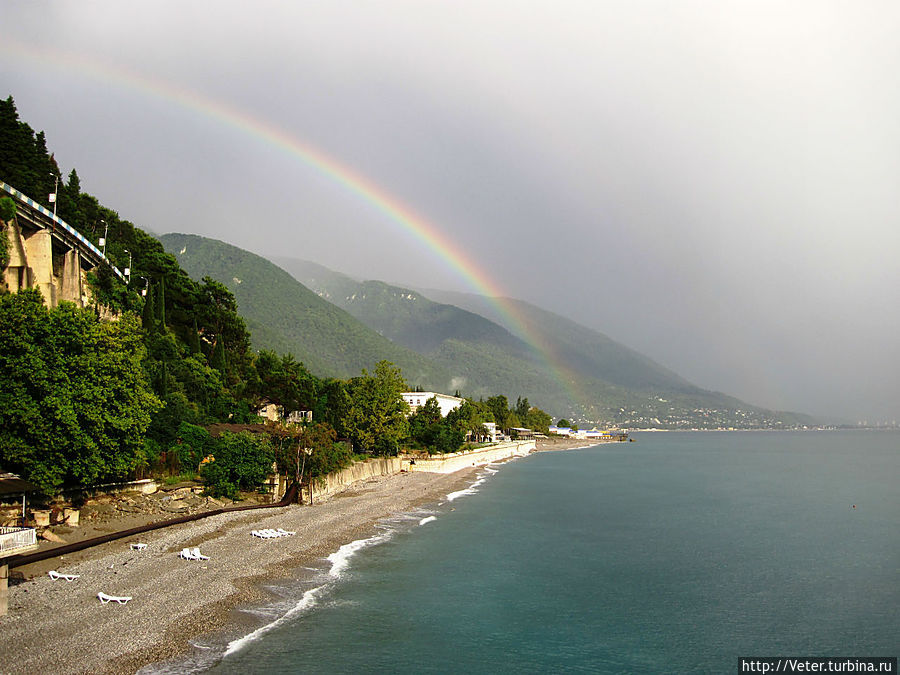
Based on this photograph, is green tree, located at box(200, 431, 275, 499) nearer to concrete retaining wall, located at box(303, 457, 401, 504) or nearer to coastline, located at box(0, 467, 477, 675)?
coastline, located at box(0, 467, 477, 675)

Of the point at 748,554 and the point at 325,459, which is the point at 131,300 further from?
the point at 748,554

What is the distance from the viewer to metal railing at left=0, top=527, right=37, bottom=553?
24453 millimetres

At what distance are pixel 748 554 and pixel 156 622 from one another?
144 ft

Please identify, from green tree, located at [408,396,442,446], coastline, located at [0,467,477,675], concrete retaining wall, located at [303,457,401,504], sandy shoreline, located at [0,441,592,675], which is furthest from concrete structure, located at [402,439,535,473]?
coastline, located at [0,467,477,675]

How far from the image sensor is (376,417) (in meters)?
89.3

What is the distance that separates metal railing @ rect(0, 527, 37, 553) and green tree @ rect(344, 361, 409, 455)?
6281cm

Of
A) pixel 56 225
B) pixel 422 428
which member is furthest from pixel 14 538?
pixel 422 428

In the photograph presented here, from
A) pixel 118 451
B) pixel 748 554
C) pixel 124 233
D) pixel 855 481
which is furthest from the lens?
pixel 855 481

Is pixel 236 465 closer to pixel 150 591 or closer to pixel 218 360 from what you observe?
pixel 150 591

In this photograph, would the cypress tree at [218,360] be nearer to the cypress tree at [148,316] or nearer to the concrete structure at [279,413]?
the cypress tree at [148,316]

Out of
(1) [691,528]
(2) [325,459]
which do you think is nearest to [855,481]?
(1) [691,528]

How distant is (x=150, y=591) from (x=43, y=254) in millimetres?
41542

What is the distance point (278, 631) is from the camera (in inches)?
1065

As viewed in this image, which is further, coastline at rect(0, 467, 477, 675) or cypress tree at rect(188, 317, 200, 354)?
cypress tree at rect(188, 317, 200, 354)
